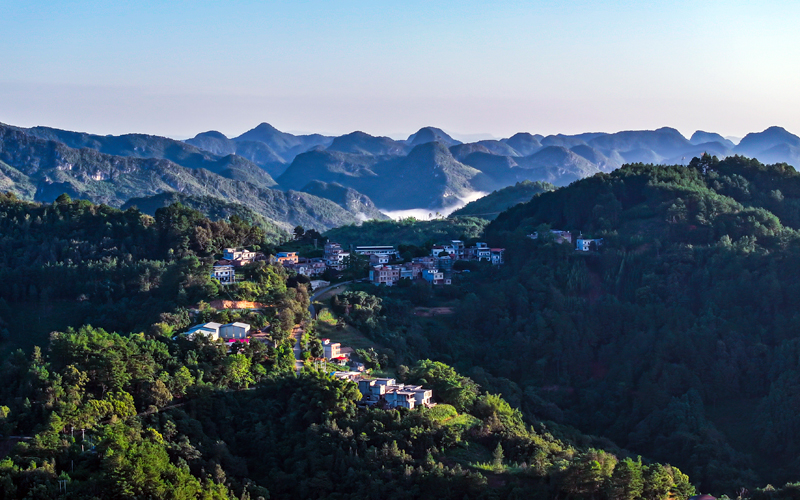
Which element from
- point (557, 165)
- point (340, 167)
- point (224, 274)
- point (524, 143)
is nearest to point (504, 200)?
point (224, 274)

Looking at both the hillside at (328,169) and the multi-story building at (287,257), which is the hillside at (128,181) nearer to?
the hillside at (328,169)

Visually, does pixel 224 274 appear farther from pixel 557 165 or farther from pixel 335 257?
pixel 557 165

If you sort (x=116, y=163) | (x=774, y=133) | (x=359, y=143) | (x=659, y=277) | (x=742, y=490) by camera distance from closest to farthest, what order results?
1. (x=742, y=490)
2. (x=659, y=277)
3. (x=116, y=163)
4. (x=774, y=133)
5. (x=359, y=143)

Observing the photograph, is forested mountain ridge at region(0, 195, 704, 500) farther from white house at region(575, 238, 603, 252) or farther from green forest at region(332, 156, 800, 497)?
white house at region(575, 238, 603, 252)

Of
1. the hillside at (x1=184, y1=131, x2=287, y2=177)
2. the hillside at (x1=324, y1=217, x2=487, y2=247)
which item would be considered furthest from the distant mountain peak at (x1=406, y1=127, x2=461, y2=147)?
the hillside at (x1=324, y1=217, x2=487, y2=247)

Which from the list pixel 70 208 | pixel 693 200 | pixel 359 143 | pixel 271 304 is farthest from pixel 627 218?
pixel 359 143

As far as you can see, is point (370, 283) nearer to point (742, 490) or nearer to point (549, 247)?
point (549, 247)

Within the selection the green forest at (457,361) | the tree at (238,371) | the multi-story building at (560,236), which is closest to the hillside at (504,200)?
Result: the green forest at (457,361)
